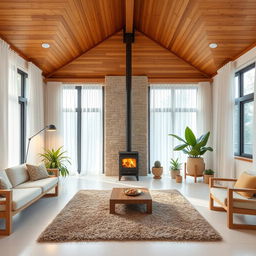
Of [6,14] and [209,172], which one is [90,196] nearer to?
[209,172]

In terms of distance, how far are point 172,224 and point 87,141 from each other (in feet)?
14.5

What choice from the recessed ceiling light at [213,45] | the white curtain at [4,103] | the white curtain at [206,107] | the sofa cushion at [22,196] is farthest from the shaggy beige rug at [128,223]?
the recessed ceiling light at [213,45]

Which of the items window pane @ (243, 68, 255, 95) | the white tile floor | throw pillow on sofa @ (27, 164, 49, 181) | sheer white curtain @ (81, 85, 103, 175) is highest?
window pane @ (243, 68, 255, 95)

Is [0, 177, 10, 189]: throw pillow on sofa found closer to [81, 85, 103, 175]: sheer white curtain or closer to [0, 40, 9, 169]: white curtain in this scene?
[0, 40, 9, 169]: white curtain

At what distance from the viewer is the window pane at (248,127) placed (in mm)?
5078

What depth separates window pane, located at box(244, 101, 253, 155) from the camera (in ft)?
16.7

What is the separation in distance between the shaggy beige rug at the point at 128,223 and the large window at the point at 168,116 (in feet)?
9.72

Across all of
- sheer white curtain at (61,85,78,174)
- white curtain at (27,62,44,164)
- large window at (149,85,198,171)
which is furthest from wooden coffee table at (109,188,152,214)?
sheer white curtain at (61,85,78,174)

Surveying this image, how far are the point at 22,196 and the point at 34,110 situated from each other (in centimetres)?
298

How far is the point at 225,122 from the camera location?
5469mm

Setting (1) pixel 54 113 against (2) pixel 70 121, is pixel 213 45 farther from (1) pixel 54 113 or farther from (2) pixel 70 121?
(1) pixel 54 113

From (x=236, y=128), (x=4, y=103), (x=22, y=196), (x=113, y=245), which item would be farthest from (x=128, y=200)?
(x=236, y=128)

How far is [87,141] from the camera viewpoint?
7.07 m

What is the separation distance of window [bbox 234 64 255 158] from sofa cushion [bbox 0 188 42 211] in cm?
446
